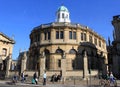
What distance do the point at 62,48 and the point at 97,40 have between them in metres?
13.6

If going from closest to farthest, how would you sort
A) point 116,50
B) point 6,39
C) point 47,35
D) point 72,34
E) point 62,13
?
point 116,50, point 72,34, point 47,35, point 6,39, point 62,13

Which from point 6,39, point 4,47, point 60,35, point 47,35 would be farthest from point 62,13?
point 4,47

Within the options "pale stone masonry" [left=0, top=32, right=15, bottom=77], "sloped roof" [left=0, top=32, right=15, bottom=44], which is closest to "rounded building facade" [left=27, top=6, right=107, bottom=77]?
"sloped roof" [left=0, top=32, right=15, bottom=44]

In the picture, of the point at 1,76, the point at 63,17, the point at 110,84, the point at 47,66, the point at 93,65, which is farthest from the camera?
the point at 63,17

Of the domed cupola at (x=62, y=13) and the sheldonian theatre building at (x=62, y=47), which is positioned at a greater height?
the domed cupola at (x=62, y=13)

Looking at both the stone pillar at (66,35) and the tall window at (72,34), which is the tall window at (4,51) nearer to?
the stone pillar at (66,35)

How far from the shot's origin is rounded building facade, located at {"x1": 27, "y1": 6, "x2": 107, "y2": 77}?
171 ft

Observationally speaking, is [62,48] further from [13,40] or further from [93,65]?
[13,40]

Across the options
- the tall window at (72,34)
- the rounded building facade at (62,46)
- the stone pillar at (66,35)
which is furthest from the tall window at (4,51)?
the tall window at (72,34)

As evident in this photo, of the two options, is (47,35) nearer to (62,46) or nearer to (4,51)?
(62,46)

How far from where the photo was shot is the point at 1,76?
151 ft

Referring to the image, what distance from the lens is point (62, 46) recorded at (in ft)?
175

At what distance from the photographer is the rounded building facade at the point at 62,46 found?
52.2 meters

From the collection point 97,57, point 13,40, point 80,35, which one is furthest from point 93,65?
point 13,40
